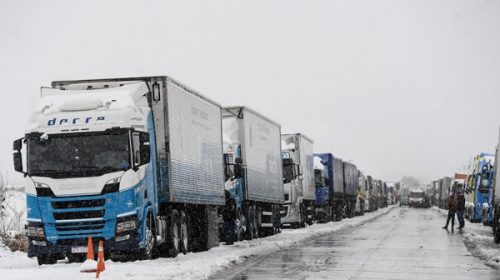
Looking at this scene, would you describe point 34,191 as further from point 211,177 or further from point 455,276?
point 455,276

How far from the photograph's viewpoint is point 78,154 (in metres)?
16.1

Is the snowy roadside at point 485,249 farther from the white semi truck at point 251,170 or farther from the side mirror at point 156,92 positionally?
the side mirror at point 156,92

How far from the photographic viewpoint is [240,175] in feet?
80.7

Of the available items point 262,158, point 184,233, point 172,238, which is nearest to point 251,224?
point 262,158

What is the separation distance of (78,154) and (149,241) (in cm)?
232

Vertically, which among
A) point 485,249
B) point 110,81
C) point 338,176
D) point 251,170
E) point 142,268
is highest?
point 110,81

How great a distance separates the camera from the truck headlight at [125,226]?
16031 mm

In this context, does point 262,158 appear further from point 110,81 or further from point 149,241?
point 149,241

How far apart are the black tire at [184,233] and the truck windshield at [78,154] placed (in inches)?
141

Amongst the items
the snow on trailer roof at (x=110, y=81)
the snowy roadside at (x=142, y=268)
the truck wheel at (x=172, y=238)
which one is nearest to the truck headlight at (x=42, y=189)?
the snowy roadside at (x=142, y=268)

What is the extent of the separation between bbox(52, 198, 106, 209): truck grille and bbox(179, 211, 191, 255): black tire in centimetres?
354

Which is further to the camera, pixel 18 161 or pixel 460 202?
pixel 460 202

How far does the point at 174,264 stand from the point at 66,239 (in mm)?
2163

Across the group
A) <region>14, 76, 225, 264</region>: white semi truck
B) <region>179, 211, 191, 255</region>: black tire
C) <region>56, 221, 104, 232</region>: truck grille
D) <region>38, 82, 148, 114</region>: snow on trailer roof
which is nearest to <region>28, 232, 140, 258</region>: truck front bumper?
<region>14, 76, 225, 264</region>: white semi truck
